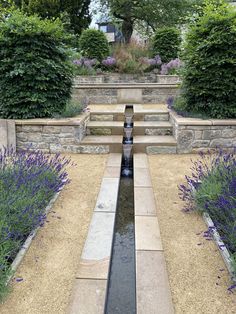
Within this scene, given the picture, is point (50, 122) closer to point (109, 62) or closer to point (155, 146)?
point (155, 146)

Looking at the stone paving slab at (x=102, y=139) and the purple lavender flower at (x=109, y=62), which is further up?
the purple lavender flower at (x=109, y=62)

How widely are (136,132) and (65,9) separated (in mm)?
9473

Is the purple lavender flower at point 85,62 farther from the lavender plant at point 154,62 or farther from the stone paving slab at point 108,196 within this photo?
the stone paving slab at point 108,196

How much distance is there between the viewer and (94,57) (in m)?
9.64

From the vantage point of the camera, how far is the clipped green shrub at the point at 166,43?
30.9 ft

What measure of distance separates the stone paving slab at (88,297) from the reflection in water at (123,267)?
3.1 inches

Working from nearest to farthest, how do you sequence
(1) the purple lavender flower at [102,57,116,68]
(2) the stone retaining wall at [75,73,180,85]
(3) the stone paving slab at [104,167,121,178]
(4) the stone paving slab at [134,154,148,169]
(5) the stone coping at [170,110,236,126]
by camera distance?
(3) the stone paving slab at [104,167,121,178], (4) the stone paving slab at [134,154,148,169], (5) the stone coping at [170,110,236,126], (2) the stone retaining wall at [75,73,180,85], (1) the purple lavender flower at [102,57,116,68]

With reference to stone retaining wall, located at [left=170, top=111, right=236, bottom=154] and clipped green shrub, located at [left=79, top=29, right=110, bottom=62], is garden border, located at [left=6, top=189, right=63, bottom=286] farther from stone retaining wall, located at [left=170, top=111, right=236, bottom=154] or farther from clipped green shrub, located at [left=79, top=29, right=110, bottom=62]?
Answer: clipped green shrub, located at [left=79, top=29, right=110, bottom=62]

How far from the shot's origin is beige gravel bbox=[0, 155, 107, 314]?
174 centimetres

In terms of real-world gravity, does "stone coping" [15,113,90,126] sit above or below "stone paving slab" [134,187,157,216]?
above

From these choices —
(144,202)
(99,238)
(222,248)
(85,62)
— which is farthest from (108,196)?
(85,62)

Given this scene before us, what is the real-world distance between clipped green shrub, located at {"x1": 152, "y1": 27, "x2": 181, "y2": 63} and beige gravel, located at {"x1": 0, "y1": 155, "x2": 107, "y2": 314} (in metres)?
7.43

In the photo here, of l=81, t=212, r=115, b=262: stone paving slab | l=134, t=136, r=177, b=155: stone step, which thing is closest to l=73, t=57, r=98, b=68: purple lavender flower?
l=134, t=136, r=177, b=155: stone step

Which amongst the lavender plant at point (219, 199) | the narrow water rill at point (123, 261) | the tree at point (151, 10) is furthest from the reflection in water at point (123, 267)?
the tree at point (151, 10)
